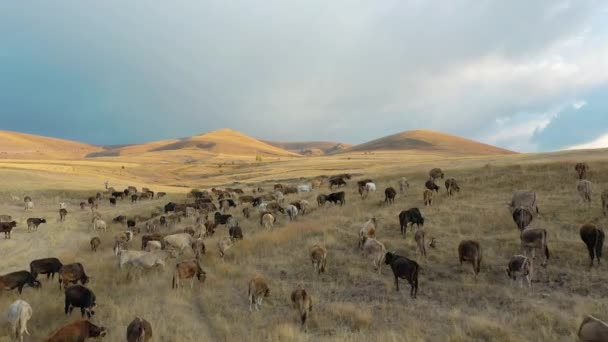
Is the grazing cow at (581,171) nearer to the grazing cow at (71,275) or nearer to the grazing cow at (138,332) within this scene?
the grazing cow at (138,332)

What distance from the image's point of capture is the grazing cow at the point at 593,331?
29.2 ft

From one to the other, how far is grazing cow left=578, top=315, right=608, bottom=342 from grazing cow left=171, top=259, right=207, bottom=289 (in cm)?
1248

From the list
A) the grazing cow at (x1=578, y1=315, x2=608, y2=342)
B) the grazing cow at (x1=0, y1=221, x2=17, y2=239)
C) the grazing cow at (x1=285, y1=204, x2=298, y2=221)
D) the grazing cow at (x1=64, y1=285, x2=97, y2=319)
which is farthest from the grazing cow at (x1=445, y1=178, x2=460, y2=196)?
the grazing cow at (x1=0, y1=221, x2=17, y2=239)

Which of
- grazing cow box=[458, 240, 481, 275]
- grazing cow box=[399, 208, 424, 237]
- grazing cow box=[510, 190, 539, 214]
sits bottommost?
grazing cow box=[458, 240, 481, 275]

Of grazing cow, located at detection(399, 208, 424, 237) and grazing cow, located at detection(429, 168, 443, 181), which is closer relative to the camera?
grazing cow, located at detection(399, 208, 424, 237)

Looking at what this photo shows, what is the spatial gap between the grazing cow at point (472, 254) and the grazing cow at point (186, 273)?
390 inches

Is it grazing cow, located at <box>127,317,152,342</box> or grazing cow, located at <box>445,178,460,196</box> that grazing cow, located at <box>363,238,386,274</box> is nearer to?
grazing cow, located at <box>127,317,152,342</box>

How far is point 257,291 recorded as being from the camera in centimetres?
1391

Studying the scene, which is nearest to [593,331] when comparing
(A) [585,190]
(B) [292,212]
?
(A) [585,190]

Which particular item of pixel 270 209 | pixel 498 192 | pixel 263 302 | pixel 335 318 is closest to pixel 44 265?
pixel 263 302

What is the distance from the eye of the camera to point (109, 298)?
49.7ft

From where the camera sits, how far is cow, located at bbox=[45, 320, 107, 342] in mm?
10438

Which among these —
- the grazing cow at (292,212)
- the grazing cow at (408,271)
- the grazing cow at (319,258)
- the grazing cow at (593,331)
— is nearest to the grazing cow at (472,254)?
the grazing cow at (408,271)

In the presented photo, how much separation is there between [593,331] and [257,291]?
908 centimetres
